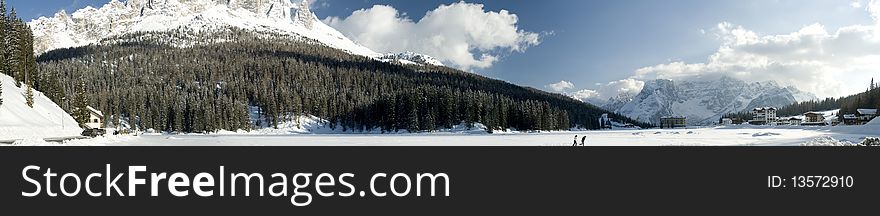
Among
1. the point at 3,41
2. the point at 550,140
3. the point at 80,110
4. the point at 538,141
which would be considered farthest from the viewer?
the point at 80,110

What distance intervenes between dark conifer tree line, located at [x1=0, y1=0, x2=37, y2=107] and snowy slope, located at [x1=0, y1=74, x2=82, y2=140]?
264 cm

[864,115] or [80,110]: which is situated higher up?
[80,110]

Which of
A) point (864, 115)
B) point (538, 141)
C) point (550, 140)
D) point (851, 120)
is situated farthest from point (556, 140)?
point (851, 120)

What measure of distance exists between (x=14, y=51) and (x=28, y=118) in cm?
3064

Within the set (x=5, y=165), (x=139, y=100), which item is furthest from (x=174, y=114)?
(x=5, y=165)

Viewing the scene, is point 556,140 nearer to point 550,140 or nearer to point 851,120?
point 550,140

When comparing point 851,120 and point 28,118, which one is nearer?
point 28,118

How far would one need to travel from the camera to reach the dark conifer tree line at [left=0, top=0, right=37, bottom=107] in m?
82.9

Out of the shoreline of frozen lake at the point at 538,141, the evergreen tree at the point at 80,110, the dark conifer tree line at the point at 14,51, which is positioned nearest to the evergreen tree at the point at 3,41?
the dark conifer tree line at the point at 14,51

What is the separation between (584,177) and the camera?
14.9m

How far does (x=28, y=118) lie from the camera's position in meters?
62.8

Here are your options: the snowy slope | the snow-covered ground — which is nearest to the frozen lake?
the snow-covered ground

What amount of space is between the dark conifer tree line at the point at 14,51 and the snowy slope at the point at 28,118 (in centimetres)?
264

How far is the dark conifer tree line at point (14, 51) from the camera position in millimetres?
82938
